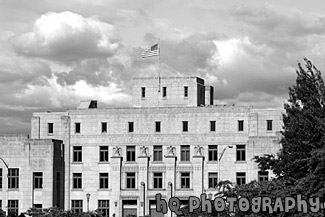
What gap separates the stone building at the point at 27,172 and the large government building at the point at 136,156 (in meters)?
0.13

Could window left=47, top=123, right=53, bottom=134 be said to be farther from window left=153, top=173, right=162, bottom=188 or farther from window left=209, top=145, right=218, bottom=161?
window left=209, top=145, right=218, bottom=161

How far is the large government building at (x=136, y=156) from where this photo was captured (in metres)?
116

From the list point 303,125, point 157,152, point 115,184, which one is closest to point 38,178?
point 115,184

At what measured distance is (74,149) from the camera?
119438mm

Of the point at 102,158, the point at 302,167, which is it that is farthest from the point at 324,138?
the point at 102,158

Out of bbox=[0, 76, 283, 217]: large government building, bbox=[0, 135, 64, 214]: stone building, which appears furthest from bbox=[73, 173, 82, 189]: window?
bbox=[0, 135, 64, 214]: stone building

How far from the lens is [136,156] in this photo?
4628 inches

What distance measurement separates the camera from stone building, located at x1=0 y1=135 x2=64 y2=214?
380ft

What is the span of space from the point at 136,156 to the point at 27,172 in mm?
13967

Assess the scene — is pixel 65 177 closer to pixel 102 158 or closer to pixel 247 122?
pixel 102 158

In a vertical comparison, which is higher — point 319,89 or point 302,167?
point 319,89

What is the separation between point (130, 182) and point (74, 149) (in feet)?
28.6

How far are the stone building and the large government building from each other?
13cm

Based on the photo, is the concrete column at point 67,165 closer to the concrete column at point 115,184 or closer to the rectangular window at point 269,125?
the concrete column at point 115,184
